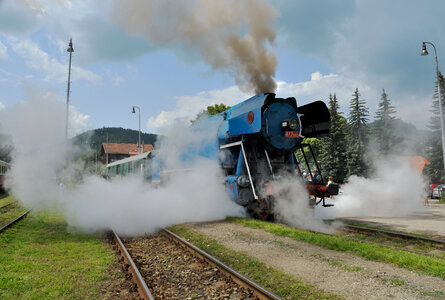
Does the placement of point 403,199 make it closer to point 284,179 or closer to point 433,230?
point 433,230

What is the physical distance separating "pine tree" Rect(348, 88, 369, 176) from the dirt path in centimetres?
2566

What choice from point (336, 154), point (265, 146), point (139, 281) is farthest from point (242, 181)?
point (336, 154)

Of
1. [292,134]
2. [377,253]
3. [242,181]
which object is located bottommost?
[377,253]

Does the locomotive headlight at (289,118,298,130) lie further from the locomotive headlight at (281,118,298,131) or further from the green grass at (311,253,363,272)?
the green grass at (311,253,363,272)

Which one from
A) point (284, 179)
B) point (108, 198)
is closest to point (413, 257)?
point (284, 179)

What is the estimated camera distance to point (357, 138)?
32.9 m

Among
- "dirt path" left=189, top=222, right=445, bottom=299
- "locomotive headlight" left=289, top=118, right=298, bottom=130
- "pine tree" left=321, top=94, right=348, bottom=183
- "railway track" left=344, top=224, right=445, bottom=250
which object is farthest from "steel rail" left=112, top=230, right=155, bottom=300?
"pine tree" left=321, top=94, right=348, bottom=183

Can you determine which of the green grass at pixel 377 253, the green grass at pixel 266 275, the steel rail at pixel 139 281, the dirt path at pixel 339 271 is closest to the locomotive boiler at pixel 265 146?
the green grass at pixel 377 253

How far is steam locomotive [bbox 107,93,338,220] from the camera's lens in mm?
9719

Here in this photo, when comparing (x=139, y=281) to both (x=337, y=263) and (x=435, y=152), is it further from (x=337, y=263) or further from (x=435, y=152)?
(x=435, y=152)

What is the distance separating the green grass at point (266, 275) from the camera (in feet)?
14.8

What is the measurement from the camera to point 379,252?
253 inches

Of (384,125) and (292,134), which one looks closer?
(292,134)

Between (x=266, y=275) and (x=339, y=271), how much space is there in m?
1.28
